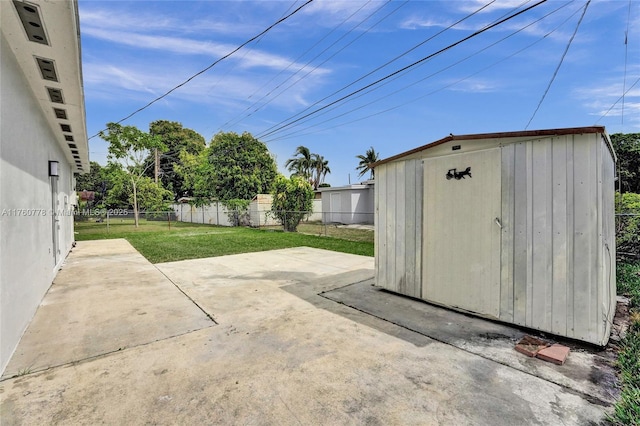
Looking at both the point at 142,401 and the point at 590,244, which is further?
the point at 590,244

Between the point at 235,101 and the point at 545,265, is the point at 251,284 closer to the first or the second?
the point at 545,265

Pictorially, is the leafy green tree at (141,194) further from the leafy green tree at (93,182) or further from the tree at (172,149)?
the leafy green tree at (93,182)

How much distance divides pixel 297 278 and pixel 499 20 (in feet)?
18.3

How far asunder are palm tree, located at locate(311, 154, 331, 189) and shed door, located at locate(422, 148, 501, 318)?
112ft

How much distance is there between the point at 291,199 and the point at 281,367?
502 inches

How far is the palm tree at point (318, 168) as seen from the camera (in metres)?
37.9

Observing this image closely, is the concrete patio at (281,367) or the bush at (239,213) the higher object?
the bush at (239,213)

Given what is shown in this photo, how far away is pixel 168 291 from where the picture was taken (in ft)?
15.5

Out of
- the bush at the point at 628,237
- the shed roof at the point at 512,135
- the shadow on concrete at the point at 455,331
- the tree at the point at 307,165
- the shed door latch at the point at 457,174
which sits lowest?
the shadow on concrete at the point at 455,331

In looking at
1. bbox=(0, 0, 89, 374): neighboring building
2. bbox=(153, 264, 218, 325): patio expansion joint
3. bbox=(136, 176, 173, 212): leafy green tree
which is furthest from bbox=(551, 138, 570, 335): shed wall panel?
bbox=(136, 176, 173, 212): leafy green tree

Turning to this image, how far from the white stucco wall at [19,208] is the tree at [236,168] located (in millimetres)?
18385

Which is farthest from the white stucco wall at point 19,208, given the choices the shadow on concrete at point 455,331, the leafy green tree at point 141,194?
the leafy green tree at point 141,194

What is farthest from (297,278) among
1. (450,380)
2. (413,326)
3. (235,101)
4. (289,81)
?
(235,101)

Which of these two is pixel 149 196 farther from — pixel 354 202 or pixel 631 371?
pixel 631 371
